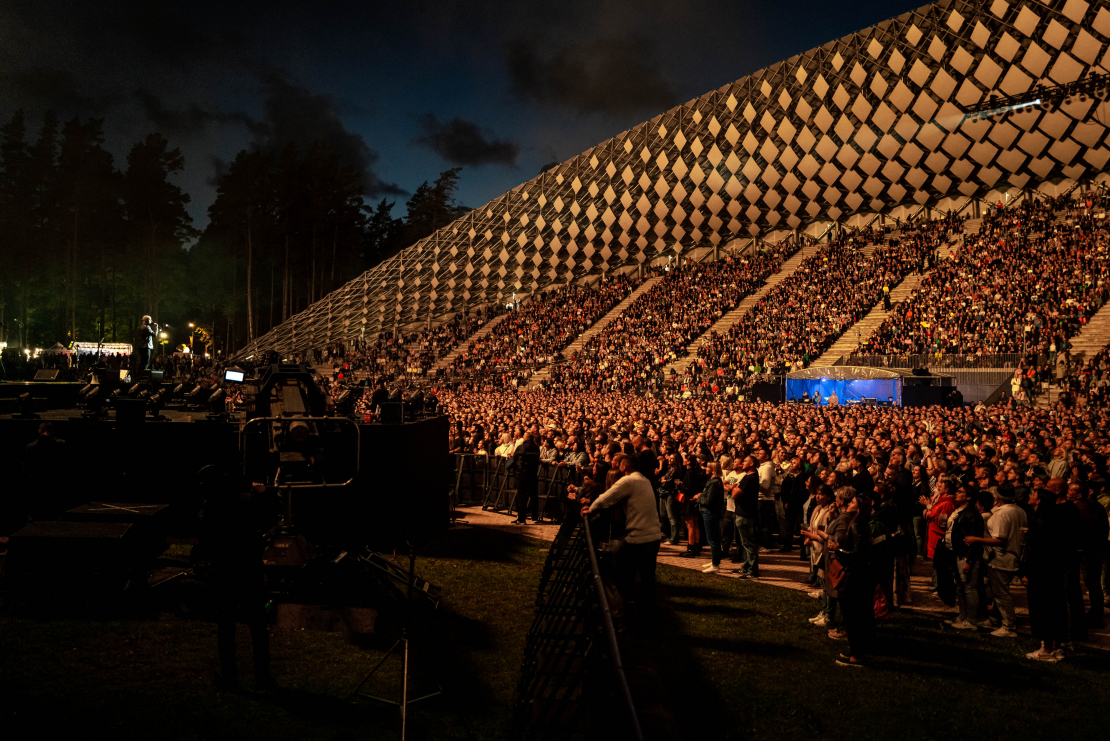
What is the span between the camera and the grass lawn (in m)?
4.75

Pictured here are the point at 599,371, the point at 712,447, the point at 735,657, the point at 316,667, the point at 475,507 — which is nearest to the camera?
the point at 316,667

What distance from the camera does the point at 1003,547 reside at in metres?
6.52

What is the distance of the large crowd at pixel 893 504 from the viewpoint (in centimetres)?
614

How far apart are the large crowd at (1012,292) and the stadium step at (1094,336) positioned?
260 mm

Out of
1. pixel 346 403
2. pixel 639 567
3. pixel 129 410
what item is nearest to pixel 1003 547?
pixel 639 567

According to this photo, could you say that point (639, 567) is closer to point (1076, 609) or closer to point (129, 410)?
point (1076, 609)

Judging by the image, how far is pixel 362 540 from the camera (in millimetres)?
8945

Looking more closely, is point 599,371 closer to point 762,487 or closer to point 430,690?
point 762,487

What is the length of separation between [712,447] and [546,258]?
46.9m

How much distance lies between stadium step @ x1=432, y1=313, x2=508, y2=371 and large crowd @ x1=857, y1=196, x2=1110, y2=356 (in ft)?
92.3

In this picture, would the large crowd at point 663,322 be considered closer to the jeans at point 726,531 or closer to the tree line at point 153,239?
the jeans at point 726,531

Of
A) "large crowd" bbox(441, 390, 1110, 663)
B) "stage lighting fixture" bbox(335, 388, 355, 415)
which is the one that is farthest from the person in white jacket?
"stage lighting fixture" bbox(335, 388, 355, 415)

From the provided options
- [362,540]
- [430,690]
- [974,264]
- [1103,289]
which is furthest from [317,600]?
[974,264]

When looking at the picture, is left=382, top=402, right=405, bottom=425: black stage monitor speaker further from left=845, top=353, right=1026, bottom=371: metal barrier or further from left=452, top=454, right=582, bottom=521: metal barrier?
left=845, top=353, right=1026, bottom=371: metal barrier
